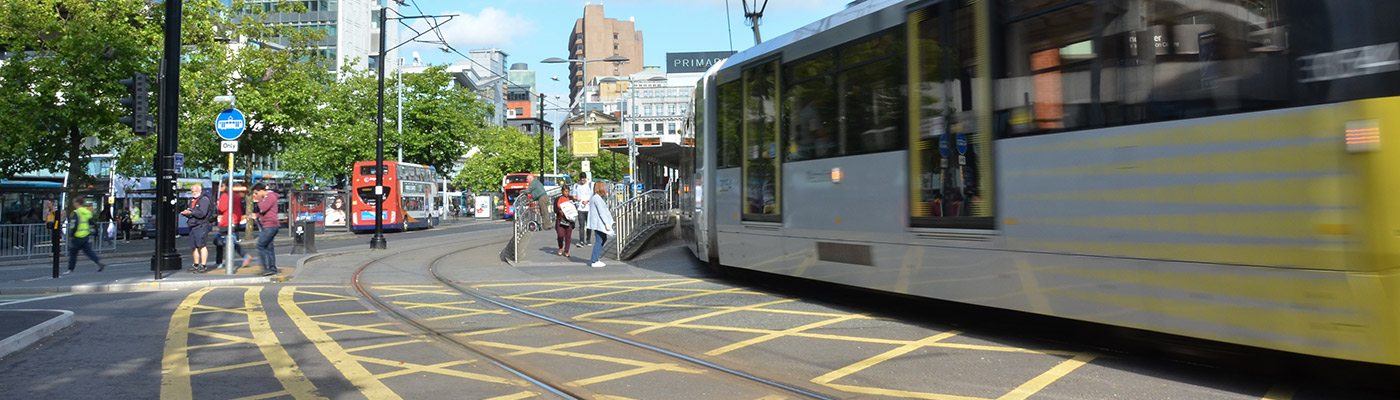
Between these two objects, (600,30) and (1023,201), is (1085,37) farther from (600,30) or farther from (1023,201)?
(600,30)

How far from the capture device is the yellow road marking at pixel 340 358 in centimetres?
581

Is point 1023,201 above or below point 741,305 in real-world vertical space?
above

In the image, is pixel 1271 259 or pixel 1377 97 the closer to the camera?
pixel 1377 97

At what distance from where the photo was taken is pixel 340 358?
7051 mm

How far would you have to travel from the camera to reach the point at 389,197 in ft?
135

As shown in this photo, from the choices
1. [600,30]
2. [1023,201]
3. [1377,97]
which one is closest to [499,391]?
[1023,201]

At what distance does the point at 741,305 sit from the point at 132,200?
44.7m

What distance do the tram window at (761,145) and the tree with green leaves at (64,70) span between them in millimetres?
23245

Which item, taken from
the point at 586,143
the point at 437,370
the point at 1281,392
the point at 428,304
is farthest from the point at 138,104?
the point at 586,143

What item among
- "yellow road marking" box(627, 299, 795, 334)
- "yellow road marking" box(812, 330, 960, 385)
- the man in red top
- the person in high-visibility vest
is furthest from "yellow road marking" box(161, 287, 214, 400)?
the person in high-visibility vest

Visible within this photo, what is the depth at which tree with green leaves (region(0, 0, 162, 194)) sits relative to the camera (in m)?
26.8

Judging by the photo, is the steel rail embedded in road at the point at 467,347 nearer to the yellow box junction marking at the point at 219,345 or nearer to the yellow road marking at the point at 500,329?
the yellow road marking at the point at 500,329

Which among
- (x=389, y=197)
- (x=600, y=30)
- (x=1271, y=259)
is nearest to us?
(x=1271, y=259)

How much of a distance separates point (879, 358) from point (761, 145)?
15.3 feet
